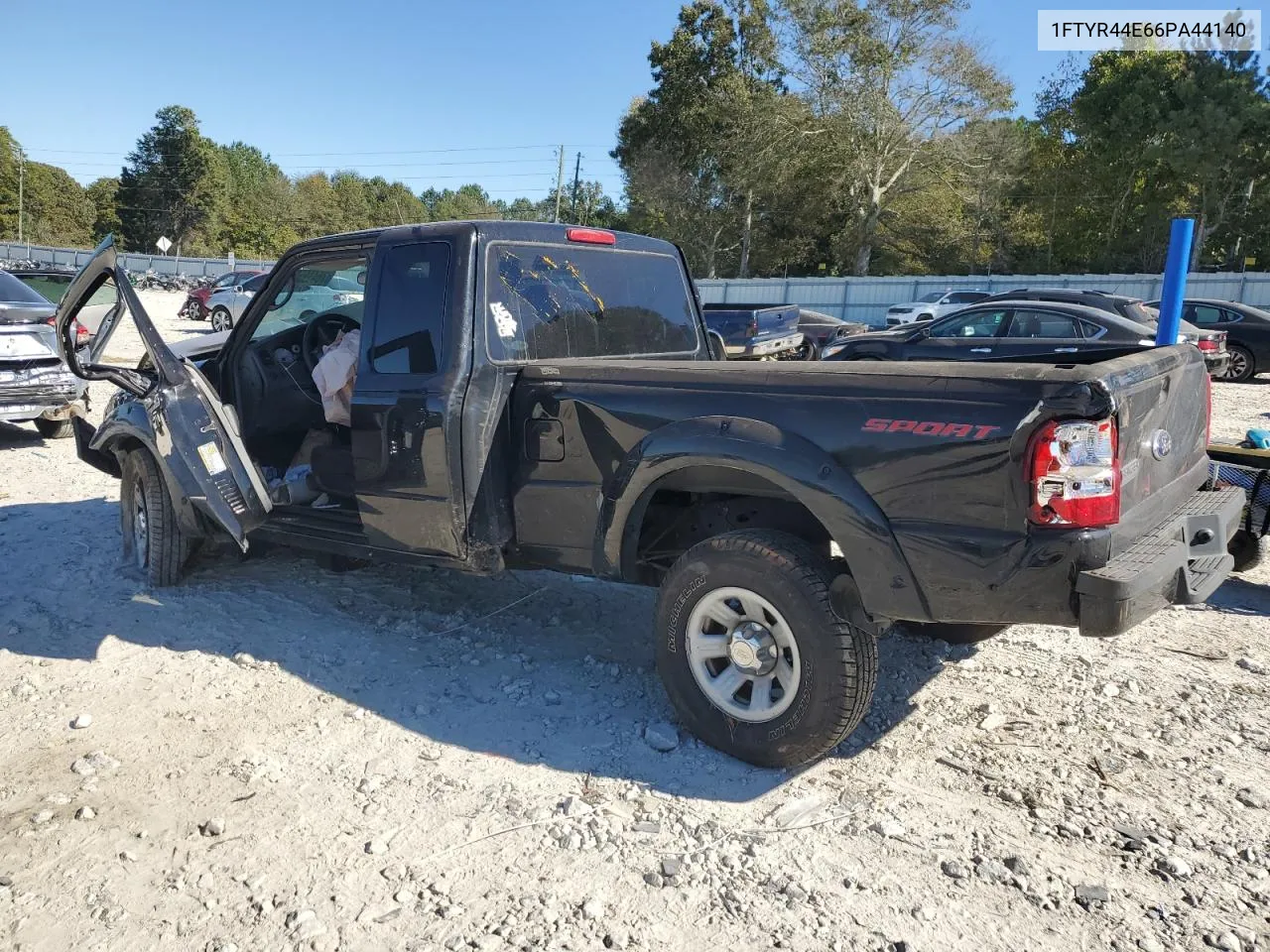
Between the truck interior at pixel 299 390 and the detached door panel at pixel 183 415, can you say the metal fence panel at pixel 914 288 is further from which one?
the detached door panel at pixel 183 415

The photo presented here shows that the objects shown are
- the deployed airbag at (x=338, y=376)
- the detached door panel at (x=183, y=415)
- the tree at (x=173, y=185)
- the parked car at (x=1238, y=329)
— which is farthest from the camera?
the tree at (x=173, y=185)

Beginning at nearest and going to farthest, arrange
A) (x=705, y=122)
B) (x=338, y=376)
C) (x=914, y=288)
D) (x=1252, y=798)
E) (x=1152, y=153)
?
(x=1252, y=798) < (x=338, y=376) < (x=914, y=288) < (x=1152, y=153) < (x=705, y=122)

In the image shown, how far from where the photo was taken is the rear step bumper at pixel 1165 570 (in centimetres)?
271

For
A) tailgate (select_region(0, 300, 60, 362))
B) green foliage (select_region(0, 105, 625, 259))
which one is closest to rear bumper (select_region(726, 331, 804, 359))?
tailgate (select_region(0, 300, 60, 362))

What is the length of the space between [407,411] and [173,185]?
266ft

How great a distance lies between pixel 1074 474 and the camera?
2.73 metres

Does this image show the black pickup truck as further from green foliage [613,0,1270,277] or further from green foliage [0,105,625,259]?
green foliage [0,105,625,259]

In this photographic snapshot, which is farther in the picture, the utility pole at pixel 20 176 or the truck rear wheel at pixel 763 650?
the utility pole at pixel 20 176

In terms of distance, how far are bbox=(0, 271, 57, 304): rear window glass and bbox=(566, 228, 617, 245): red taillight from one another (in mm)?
7179

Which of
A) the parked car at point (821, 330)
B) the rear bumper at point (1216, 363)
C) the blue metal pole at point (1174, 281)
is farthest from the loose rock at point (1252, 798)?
the parked car at point (821, 330)

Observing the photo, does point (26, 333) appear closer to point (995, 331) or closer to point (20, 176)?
point (995, 331)

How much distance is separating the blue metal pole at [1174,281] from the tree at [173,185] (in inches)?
3156

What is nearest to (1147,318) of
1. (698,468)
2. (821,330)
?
(821,330)

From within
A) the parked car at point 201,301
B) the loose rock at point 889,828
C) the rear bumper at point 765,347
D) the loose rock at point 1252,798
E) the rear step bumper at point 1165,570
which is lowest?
the loose rock at point 1252,798
